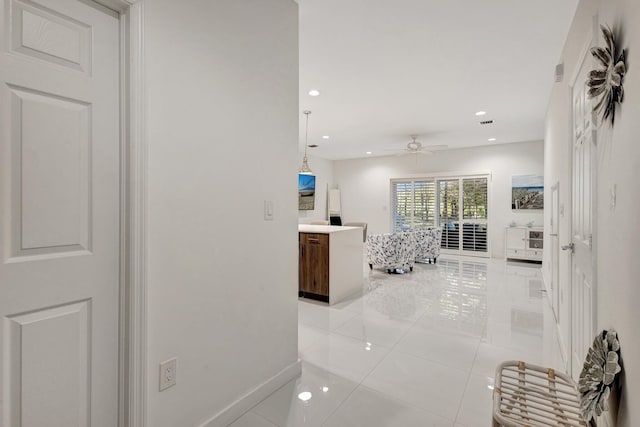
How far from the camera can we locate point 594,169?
1.54m

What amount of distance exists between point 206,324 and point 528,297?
4.20 meters

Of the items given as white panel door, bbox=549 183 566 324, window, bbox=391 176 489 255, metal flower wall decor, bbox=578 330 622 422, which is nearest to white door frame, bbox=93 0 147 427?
metal flower wall decor, bbox=578 330 622 422

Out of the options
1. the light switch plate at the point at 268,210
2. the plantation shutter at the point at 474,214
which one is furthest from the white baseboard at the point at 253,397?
the plantation shutter at the point at 474,214

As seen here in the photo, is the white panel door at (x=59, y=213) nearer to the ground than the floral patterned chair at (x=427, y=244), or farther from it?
farther from it

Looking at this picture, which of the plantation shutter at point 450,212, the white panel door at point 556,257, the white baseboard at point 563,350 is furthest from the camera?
the plantation shutter at point 450,212

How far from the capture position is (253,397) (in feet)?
6.12

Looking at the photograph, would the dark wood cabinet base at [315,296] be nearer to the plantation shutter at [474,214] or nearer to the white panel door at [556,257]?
the white panel door at [556,257]

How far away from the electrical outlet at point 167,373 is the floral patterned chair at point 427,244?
17.6 ft

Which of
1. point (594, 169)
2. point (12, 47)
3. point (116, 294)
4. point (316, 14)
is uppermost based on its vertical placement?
point (316, 14)

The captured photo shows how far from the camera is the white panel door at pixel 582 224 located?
1622 mm

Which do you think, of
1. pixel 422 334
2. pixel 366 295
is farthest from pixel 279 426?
pixel 366 295

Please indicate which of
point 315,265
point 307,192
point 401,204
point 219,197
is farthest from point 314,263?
point 401,204

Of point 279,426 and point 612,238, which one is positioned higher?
point 612,238

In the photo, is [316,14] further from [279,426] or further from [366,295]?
[366,295]
